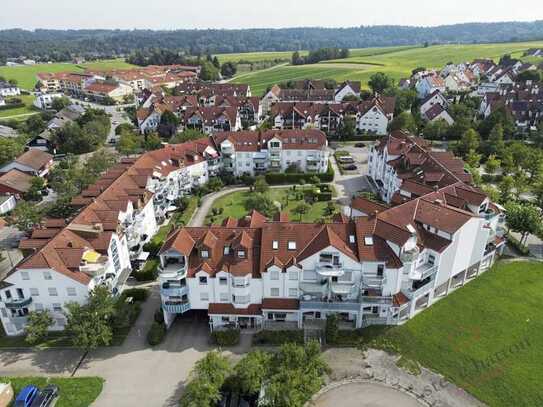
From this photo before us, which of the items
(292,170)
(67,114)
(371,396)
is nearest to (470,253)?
(371,396)

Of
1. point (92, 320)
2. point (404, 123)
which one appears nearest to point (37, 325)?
point (92, 320)

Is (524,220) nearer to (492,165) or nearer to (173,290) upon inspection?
(492,165)

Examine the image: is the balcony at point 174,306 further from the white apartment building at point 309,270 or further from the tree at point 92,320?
the tree at point 92,320

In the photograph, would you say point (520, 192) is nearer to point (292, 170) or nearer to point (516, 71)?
point (292, 170)

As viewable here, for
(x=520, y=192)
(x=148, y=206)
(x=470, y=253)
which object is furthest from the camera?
(x=520, y=192)

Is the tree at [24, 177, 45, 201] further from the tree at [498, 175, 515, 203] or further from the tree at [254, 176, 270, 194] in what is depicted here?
the tree at [498, 175, 515, 203]

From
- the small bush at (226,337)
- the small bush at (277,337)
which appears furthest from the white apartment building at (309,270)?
the small bush at (226,337)
